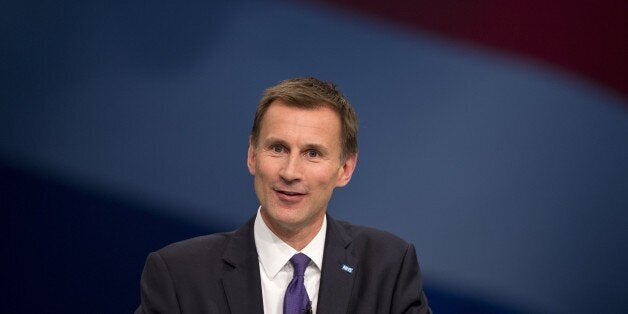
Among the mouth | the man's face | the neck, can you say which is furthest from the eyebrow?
the neck

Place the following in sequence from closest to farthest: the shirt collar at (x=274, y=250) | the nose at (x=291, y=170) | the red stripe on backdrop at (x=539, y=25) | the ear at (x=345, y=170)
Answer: the nose at (x=291, y=170) → the shirt collar at (x=274, y=250) → the ear at (x=345, y=170) → the red stripe on backdrop at (x=539, y=25)

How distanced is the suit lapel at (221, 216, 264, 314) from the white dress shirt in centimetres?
3

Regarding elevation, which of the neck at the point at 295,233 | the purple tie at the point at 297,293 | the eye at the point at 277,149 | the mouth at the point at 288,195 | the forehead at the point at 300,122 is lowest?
the purple tie at the point at 297,293

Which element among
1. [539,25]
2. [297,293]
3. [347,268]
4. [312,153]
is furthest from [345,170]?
[539,25]

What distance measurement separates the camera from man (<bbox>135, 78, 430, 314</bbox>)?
242 centimetres

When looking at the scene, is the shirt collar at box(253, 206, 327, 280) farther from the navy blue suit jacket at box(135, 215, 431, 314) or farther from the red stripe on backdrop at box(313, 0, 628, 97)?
the red stripe on backdrop at box(313, 0, 628, 97)

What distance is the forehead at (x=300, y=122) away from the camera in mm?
2438

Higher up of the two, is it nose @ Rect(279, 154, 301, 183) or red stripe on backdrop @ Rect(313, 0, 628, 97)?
red stripe on backdrop @ Rect(313, 0, 628, 97)

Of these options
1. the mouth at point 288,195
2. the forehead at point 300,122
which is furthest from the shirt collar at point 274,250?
the forehead at point 300,122

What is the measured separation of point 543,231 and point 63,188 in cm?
205

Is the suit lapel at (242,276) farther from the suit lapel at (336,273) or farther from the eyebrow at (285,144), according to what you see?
the eyebrow at (285,144)

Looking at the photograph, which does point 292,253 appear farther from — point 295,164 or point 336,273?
point 295,164

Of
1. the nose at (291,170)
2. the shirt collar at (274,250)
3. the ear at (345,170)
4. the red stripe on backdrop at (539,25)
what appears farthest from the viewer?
the red stripe on backdrop at (539,25)

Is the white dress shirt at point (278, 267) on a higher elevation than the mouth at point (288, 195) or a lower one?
lower
